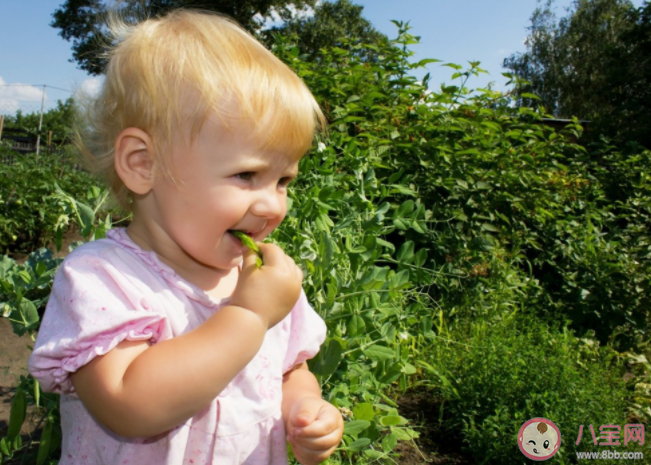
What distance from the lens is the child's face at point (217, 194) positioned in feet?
3.03

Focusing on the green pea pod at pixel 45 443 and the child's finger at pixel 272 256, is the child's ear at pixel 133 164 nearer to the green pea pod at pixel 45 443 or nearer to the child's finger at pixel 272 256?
the child's finger at pixel 272 256

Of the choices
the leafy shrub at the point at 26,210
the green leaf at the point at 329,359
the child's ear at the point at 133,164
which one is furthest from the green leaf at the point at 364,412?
the leafy shrub at the point at 26,210

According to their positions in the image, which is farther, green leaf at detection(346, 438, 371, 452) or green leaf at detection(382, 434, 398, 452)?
green leaf at detection(382, 434, 398, 452)

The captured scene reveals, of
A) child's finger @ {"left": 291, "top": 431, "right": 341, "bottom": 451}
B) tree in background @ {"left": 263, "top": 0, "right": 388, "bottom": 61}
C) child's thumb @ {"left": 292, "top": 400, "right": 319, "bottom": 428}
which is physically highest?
tree in background @ {"left": 263, "top": 0, "right": 388, "bottom": 61}

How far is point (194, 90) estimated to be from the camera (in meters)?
0.93

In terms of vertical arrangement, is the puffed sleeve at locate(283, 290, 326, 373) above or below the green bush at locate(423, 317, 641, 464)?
above

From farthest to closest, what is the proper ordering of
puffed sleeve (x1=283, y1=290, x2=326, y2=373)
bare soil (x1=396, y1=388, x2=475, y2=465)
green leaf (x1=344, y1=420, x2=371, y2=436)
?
bare soil (x1=396, y1=388, x2=475, y2=465) < green leaf (x1=344, y1=420, x2=371, y2=436) < puffed sleeve (x1=283, y1=290, x2=326, y2=373)

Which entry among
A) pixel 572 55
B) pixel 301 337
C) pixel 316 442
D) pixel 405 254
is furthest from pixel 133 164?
pixel 572 55

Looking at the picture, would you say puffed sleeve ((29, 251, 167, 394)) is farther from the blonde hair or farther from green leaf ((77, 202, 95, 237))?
green leaf ((77, 202, 95, 237))

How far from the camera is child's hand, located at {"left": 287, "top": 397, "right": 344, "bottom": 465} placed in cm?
97

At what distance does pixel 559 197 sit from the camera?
412cm

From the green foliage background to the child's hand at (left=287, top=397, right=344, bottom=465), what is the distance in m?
0.36

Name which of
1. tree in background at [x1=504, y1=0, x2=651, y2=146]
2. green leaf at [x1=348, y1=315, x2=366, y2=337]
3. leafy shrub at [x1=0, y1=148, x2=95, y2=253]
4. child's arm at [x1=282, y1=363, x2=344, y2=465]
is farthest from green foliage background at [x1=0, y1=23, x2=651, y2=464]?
tree in background at [x1=504, y1=0, x2=651, y2=146]

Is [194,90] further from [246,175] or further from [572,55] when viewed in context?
[572,55]
